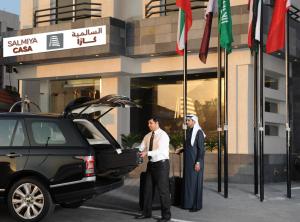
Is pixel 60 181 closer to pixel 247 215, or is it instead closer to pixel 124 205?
pixel 124 205

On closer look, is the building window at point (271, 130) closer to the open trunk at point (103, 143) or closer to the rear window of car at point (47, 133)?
the open trunk at point (103, 143)

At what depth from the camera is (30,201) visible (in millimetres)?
7930

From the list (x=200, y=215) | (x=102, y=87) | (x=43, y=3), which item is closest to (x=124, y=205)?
(x=200, y=215)

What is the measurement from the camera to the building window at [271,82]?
15952 millimetres

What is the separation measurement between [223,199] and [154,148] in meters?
3.23

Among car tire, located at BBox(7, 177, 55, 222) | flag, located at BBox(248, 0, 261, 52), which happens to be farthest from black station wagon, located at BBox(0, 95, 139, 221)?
flag, located at BBox(248, 0, 261, 52)

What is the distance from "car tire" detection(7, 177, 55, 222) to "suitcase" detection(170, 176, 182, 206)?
2638 mm

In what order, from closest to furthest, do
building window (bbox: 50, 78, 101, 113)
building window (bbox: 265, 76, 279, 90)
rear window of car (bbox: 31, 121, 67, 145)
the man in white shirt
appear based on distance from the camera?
rear window of car (bbox: 31, 121, 67, 145) < the man in white shirt < building window (bbox: 265, 76, 279, 90) < building window (bbox: 50, 78, 101, 113)

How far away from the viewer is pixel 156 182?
8.33 metres

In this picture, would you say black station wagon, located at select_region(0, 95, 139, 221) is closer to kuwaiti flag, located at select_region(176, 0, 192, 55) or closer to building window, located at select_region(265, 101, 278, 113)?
kuwaiti flag, located at select_region(176, 0, 192, 55)

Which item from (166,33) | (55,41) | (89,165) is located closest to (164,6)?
(166,33)

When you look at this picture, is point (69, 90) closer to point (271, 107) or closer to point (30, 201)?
point (271, 107)

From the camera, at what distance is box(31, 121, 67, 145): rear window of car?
8.14 metres

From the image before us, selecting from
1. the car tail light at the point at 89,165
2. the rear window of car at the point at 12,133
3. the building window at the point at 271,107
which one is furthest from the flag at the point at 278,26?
the rear window of car at the point at 12,133
